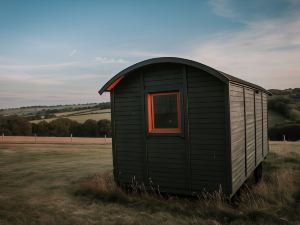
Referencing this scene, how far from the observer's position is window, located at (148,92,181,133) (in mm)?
8914

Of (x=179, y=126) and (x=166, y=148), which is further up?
(x=179, y=126)

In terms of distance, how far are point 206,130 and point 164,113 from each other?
4.78 feet

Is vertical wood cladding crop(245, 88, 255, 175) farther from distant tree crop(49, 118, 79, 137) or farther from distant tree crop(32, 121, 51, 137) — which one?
distant tree crop(32, 121, 51, 137)

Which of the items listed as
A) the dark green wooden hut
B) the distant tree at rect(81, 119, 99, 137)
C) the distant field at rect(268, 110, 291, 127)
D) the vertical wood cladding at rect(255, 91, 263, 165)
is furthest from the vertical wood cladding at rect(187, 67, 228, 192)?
the distant field at rect(268, 110, 291, 127)

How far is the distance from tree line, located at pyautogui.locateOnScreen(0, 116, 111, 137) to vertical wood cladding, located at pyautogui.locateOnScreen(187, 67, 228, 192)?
42772 millimetres

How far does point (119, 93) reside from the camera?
9852 millimetres

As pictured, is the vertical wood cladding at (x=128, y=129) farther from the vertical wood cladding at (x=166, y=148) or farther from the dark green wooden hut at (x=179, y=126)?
the vertical wood cladding at (x=166, y=148)

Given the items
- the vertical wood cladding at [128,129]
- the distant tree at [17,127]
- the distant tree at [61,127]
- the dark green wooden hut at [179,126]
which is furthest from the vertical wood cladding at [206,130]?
the distant tree at [17,127]

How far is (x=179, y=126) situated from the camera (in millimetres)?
8898

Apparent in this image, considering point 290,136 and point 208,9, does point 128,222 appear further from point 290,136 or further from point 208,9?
point 290,136

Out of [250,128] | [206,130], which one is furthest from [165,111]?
[250,128]

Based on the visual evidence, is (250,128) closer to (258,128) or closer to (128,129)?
(258,128)

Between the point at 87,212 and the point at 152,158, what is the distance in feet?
8.43

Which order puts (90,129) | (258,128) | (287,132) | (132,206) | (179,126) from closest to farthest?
(132,206), (179,126), (258,128), (287,132), (90,129)
